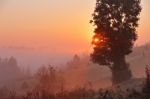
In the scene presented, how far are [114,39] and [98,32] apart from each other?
2554 millimetres

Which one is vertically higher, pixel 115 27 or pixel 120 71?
pixel 115 27

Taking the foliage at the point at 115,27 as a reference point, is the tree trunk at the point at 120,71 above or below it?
below

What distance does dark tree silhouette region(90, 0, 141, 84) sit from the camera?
55.4 meters

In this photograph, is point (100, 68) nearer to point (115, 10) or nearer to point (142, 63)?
point (142, 63)

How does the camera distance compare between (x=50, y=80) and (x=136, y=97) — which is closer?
(x=136, y=97)

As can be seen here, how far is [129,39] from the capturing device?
56250mm

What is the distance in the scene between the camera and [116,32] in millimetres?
55531

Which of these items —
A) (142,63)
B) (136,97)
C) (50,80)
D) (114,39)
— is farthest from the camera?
(142,63)

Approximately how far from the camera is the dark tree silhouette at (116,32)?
55406 millimetres

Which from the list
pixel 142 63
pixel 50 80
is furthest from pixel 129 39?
pixel 142 63

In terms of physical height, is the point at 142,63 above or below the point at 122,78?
above

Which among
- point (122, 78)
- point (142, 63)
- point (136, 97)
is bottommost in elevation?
point (136, 97)

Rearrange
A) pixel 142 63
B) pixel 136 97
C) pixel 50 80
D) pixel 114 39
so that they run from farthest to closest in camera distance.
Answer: pixel 142 63
pixel 50 80
pixel 114 39
pixel 136 97

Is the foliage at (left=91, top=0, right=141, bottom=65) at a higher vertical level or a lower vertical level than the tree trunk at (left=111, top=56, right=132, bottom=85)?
higher
